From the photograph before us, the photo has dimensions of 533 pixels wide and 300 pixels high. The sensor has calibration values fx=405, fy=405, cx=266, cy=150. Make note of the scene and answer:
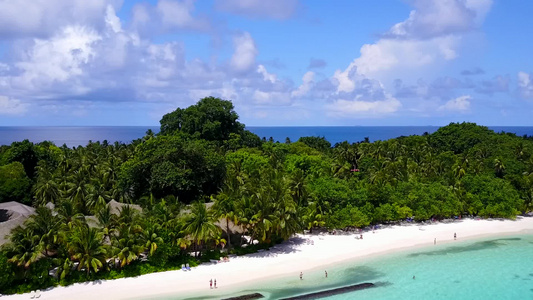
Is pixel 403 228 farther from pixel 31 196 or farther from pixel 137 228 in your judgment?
pixel 31 196

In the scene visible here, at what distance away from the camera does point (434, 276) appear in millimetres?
37375

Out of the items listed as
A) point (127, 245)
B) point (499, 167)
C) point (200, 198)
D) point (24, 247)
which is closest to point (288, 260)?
point (127, 245)

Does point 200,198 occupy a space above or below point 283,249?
above

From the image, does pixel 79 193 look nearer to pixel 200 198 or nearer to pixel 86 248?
pixel 200 198

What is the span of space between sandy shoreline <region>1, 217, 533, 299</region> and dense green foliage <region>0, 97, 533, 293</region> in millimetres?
1326

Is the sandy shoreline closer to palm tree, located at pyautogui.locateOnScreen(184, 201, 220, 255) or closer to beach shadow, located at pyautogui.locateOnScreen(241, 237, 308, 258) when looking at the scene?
beach shadow, located at pyautogui.locateOnScreen(241, 237, 308, 258)

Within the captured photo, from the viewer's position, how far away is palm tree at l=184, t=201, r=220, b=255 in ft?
115

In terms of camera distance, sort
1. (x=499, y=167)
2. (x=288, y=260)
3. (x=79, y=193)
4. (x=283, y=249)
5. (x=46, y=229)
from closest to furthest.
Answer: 1. (x=46, y=229)
2. (x=288, y=260)
3. (x=283, y=249)
4. (x=79, y=193)
5. (x=499, y=167)

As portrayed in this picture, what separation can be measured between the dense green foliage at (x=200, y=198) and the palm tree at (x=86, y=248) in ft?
0.31

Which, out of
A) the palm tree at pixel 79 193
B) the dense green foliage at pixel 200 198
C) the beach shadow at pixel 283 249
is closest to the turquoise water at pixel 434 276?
the beach shadow at pixel 283 249

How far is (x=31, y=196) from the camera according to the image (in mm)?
52531

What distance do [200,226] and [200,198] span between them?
567 inches

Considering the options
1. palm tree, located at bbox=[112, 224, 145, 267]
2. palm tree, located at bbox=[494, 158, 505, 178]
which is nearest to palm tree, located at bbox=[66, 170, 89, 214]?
palm tree, located at bbox=[112, 224, 145, 267]

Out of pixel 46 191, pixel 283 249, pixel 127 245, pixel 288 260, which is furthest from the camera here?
pixel 46 191
